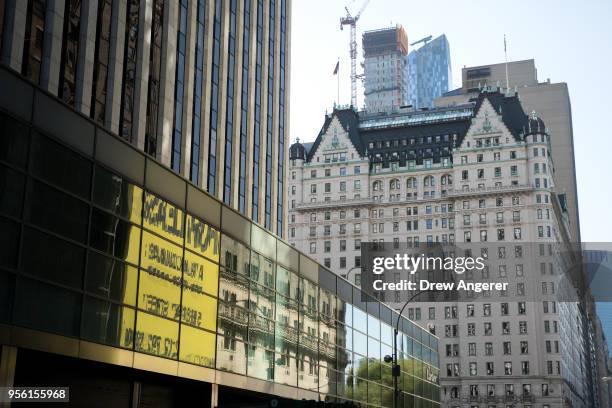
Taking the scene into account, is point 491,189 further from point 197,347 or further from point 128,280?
point 128,280

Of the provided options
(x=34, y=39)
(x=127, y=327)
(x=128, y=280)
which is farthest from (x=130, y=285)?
(x=34, y=39)

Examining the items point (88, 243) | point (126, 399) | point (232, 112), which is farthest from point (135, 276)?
point (232, 112)

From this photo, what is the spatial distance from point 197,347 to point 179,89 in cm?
2613

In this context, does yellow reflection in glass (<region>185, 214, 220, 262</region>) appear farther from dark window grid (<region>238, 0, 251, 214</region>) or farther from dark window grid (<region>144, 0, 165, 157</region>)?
dark window grid (<region>238, 0, 251, 214</region>)

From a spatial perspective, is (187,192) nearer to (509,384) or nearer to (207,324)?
(207,324)

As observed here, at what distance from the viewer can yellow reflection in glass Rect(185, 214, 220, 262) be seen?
2950 centimetres

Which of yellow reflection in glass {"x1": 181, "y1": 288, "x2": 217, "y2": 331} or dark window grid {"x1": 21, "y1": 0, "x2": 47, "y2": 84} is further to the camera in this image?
dark window grid {"x1": 21, "y1": 0, "x2": 47, "y2": 84}

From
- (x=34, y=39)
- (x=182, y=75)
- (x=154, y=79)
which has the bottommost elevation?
(x=34, y=39)

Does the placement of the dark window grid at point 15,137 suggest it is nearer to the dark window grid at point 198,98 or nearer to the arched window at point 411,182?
the dark window grid at point 198,98

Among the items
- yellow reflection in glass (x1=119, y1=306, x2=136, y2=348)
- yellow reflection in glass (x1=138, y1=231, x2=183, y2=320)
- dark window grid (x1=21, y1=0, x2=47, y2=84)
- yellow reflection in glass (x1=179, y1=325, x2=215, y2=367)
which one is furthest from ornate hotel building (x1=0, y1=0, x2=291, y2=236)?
yellow reflection in glass (x1=179, y1=325, x2=215, y2=367)

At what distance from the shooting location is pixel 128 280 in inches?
991

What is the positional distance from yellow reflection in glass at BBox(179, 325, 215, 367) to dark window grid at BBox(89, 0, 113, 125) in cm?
1654

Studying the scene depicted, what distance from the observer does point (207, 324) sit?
29984 millimetres

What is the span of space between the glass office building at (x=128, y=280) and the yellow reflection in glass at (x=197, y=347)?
7 cm
